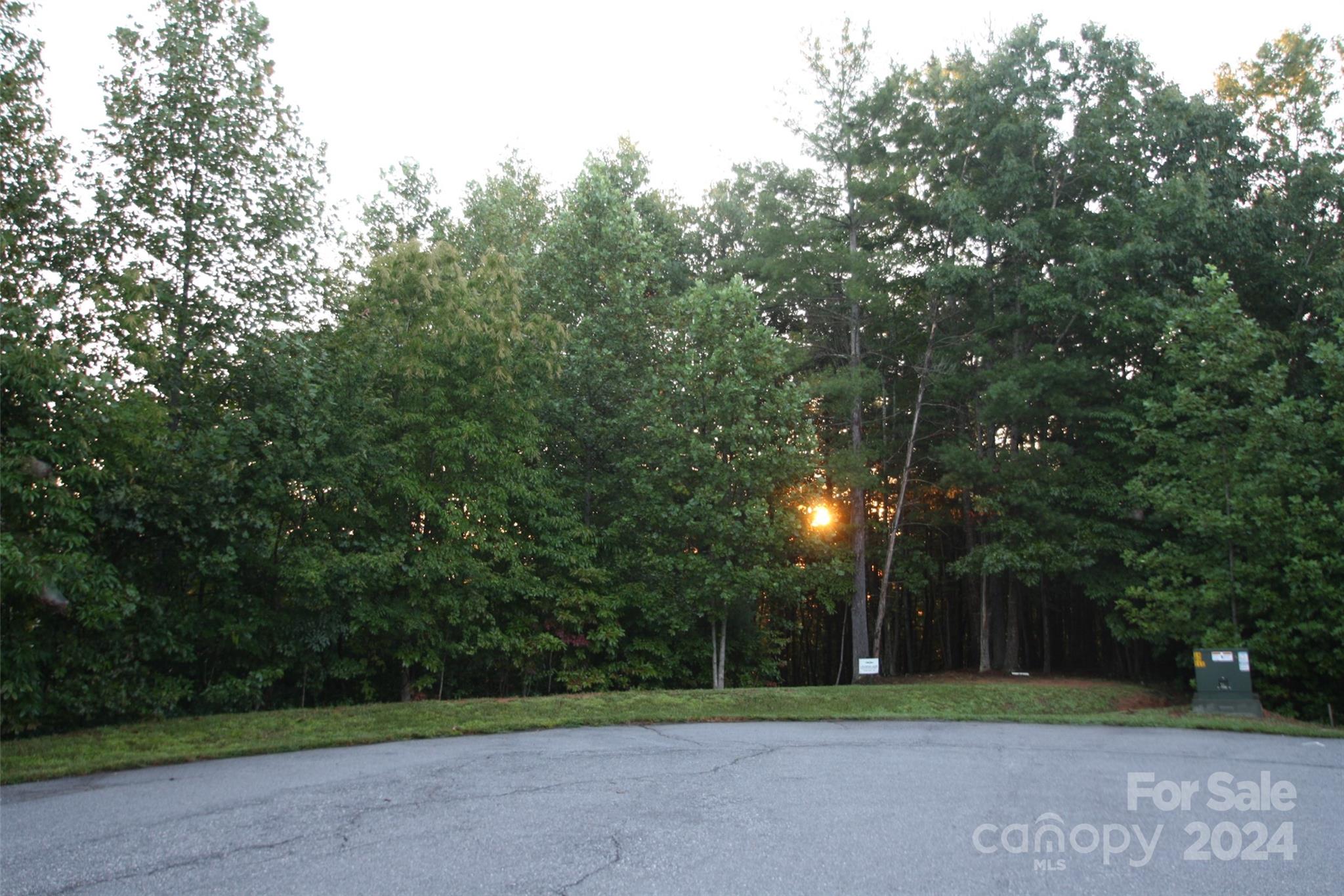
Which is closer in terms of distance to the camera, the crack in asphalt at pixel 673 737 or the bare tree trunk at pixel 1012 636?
the crack in asphalt at pixel 673 737

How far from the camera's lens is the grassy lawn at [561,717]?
8.63 m

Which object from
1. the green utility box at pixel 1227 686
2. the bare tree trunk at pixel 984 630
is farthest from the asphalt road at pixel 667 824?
the bare tree trunk at pixel 984 630

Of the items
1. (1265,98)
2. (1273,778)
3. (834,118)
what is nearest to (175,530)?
(1273,778)

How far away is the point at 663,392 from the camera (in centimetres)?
1919

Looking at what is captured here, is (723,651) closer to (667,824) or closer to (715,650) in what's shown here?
(715,650)

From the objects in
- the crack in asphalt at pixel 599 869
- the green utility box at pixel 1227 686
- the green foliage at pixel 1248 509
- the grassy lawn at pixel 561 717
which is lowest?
the grassy lawn at pixel 561 717

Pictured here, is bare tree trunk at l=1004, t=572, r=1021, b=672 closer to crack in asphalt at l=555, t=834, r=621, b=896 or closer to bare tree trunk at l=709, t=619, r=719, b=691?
bare tree trunk at l=709, t=619, r=719, b=691

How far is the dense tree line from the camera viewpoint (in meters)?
12.0

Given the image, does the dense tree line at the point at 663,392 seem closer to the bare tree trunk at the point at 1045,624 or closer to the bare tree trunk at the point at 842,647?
the bare tree trunk at the point at 1045,624

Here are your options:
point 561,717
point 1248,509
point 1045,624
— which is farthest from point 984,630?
point 561,717

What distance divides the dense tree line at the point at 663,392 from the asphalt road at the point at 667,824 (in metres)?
3.70

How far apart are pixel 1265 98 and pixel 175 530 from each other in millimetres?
26612

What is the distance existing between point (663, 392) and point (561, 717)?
30.1 feet

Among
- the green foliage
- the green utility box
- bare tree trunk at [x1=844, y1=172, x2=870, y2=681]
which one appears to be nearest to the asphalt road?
the green utility box
